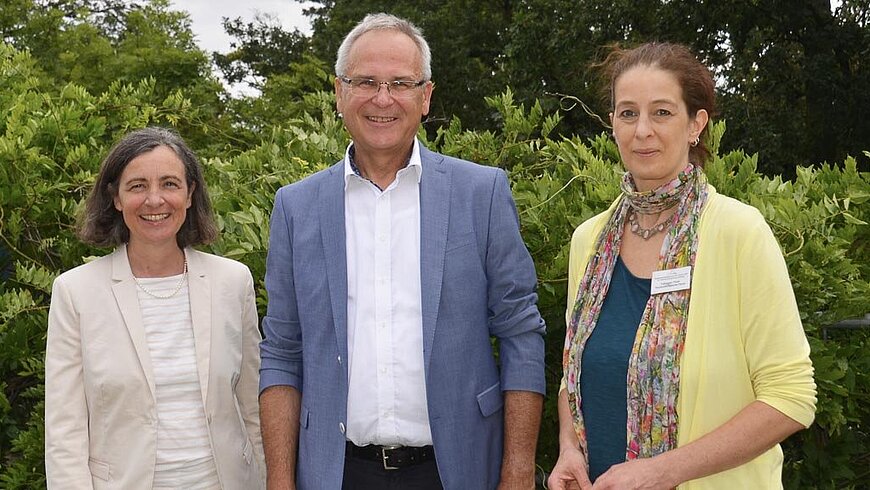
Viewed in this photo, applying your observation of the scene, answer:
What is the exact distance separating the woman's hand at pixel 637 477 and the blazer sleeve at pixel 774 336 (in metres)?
0.30

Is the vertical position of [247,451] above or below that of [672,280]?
below

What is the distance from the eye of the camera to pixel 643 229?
2.52 m

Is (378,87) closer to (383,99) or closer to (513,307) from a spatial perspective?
(383,99)

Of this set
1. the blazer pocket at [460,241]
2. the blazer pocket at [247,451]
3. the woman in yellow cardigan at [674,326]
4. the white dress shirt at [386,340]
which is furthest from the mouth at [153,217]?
the woman in yellow cardigan at [674,326]

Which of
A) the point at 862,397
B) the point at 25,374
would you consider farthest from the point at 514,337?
the point at 25,374

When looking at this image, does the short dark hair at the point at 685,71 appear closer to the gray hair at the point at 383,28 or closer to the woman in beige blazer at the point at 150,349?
the gray hair at the point at 383,28

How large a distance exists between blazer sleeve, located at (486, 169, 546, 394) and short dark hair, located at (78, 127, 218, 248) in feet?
3.46

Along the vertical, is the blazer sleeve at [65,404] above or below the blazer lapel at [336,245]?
below

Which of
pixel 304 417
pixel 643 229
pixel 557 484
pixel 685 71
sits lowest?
pixel 557 484

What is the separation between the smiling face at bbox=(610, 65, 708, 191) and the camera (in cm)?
243

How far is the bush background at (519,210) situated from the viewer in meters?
2.93

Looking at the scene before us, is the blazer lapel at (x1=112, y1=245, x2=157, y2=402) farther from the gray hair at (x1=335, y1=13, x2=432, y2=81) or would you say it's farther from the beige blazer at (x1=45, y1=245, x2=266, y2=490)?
the gray hair at (x1=335, y1=13, x2=432, y2=81)

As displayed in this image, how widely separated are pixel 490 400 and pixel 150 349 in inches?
42.7

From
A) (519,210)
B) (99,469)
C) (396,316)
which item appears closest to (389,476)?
(396,316)
